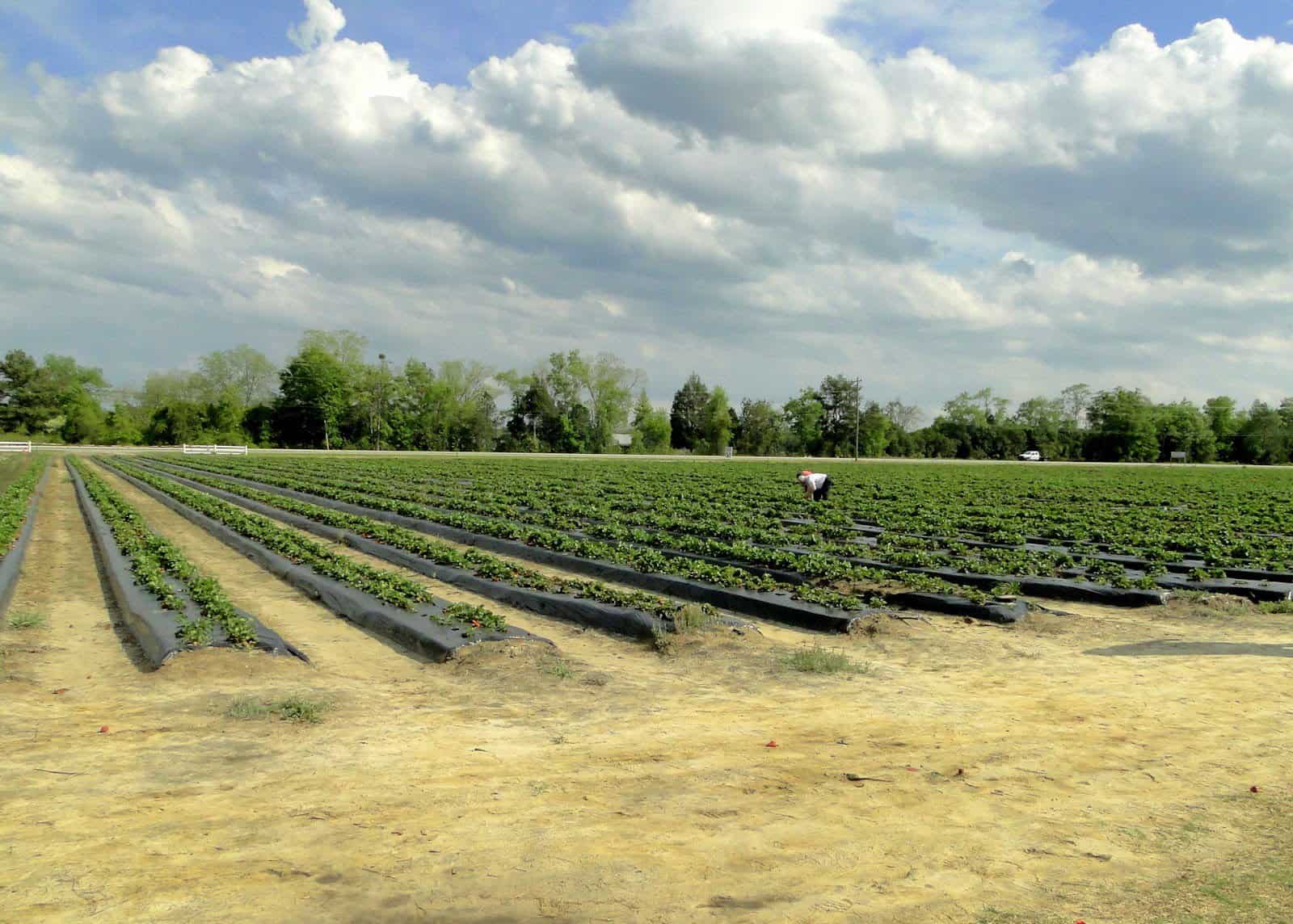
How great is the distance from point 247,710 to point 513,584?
5040 millimetres

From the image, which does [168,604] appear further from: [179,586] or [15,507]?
[15,507]

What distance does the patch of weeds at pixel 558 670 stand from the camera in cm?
732

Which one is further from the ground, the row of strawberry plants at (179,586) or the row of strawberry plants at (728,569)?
the row of strawberry plants at (728,569)

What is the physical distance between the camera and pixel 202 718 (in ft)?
19.9

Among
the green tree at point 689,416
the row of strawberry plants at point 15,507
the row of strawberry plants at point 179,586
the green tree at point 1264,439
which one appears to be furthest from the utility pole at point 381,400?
the green tree at point 1264,439

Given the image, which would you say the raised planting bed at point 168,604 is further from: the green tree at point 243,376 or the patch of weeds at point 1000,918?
the green tree at point 243,376

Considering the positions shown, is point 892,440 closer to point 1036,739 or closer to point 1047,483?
point 1047,483

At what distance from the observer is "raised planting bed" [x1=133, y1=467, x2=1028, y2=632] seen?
31.6ft

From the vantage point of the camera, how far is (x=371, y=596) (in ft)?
32.6

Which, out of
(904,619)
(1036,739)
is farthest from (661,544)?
(1036,739)

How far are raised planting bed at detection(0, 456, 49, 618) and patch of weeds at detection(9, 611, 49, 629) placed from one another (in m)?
0.24

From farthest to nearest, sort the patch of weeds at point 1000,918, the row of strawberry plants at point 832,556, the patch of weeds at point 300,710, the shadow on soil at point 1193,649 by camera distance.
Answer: the row of strawberry plants at point 832,556 → the shadow on soil at point 1193,649 → the patch of weeds at point 300,710 → the patch of weeds at point 1000,918

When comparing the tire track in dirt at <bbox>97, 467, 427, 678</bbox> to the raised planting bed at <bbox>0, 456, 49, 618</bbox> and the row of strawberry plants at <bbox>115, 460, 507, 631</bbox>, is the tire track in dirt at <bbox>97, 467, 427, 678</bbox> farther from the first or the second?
the raised planting bed at <bbox>0, 456, 49, 618</bbox>

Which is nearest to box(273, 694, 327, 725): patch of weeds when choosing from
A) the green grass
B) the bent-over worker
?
the green grass
